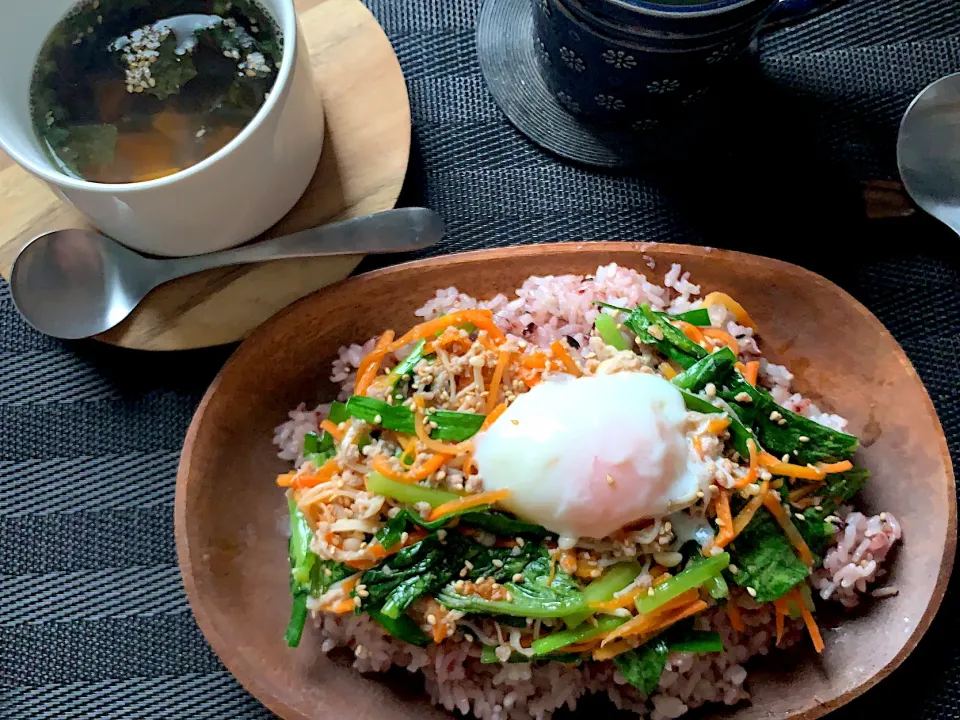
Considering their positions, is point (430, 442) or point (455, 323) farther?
point (455, 323)

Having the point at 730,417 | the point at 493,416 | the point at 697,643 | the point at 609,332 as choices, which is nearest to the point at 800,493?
the point at 730,417

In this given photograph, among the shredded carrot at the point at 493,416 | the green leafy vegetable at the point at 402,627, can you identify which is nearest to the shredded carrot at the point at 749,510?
the shredded carrot at the point at 493,416

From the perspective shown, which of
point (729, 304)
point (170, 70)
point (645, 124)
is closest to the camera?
point (170, 70)

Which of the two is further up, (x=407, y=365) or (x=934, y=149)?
(x=934, y=149)

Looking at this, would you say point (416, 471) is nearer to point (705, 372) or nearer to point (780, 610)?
point (705, 372)

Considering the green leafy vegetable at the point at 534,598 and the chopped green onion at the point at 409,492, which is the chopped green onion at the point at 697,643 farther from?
the chopped green onion at the point at 409,492

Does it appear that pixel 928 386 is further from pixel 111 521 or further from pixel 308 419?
pixel 111 521

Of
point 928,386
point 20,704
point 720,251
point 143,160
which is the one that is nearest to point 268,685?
point 20,704
